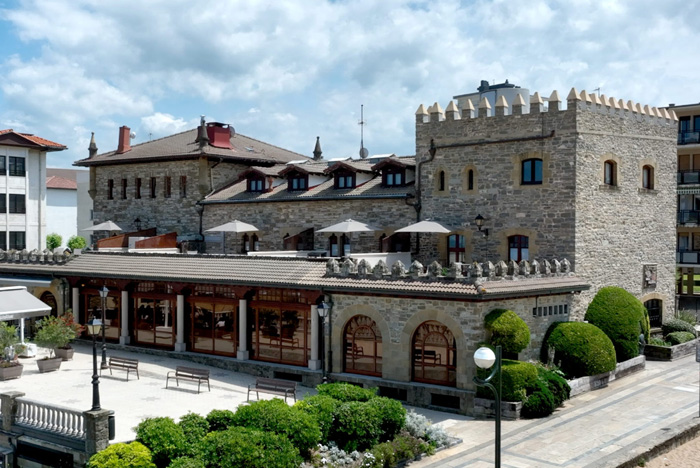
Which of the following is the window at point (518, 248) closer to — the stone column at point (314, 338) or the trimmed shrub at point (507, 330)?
the trimmed shrub at point (507, 330)

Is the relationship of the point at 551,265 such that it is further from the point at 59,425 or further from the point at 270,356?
the point at 59,425

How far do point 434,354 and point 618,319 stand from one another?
30.5 feet

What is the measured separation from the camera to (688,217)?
44.2 m

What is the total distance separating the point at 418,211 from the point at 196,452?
61.1 feet

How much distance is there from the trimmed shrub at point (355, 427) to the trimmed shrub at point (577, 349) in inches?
392

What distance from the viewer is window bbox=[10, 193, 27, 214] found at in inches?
1930

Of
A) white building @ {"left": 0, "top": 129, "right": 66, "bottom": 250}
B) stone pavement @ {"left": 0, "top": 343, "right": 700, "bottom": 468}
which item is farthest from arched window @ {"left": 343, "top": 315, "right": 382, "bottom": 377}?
white building @ {"left": 0, "top": 129, "right": 66, "bottom": 250}

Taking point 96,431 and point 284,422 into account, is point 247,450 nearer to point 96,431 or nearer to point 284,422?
point 284,422

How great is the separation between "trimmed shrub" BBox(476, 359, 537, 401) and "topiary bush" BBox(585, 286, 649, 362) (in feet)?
23.7

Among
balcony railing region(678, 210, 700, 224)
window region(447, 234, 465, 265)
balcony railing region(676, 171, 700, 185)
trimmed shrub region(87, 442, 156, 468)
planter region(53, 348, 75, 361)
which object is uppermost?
balcony railing region(676, 171, 700, 185)

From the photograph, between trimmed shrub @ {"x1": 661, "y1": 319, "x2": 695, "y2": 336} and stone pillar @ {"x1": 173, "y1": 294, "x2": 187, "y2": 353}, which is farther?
trimmed shrub @ {"x1": 661, "y1": 319, "x2": 695, "y2": 336}

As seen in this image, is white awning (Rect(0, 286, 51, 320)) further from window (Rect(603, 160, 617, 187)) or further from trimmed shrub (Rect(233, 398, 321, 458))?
window (Rect(603, 160, 617, 187))

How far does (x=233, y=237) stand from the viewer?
39.6 m

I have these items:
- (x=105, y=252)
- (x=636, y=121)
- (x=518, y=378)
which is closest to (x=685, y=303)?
(x=636, y=121)
